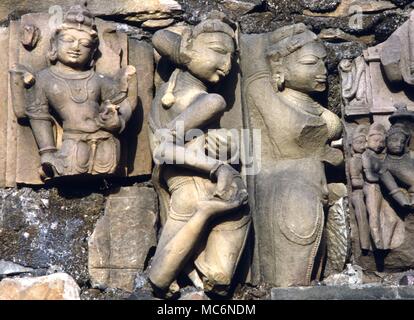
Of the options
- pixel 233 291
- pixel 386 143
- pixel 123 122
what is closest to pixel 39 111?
pixel 123 122

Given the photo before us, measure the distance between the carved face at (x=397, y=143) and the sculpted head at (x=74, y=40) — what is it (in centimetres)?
145

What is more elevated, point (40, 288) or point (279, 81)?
point (279, 81)

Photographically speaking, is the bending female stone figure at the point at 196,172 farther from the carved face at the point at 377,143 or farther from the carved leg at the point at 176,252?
the carved face at the point at 377,143

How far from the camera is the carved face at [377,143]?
581 centimetres

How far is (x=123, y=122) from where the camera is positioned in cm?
571

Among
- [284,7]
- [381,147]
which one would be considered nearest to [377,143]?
[381,147]

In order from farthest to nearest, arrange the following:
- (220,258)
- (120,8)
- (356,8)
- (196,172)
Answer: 1. (356,8)
2. (120,8)
3. (196,172)
4. (220,258)

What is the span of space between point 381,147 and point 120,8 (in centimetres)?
142

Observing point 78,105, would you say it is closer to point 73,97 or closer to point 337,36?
point 73,97

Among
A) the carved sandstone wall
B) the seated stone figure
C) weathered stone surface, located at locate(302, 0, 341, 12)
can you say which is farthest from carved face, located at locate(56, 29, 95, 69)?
weathered stone surface, located at locate(302, 0, 341, 12)

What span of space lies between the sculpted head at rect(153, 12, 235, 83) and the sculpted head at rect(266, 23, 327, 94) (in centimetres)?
29

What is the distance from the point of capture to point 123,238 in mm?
5762

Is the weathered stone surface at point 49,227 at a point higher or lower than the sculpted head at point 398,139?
lower

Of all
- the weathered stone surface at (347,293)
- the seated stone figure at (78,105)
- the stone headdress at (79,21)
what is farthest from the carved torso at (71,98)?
the weathered stone surface at (347,293)
